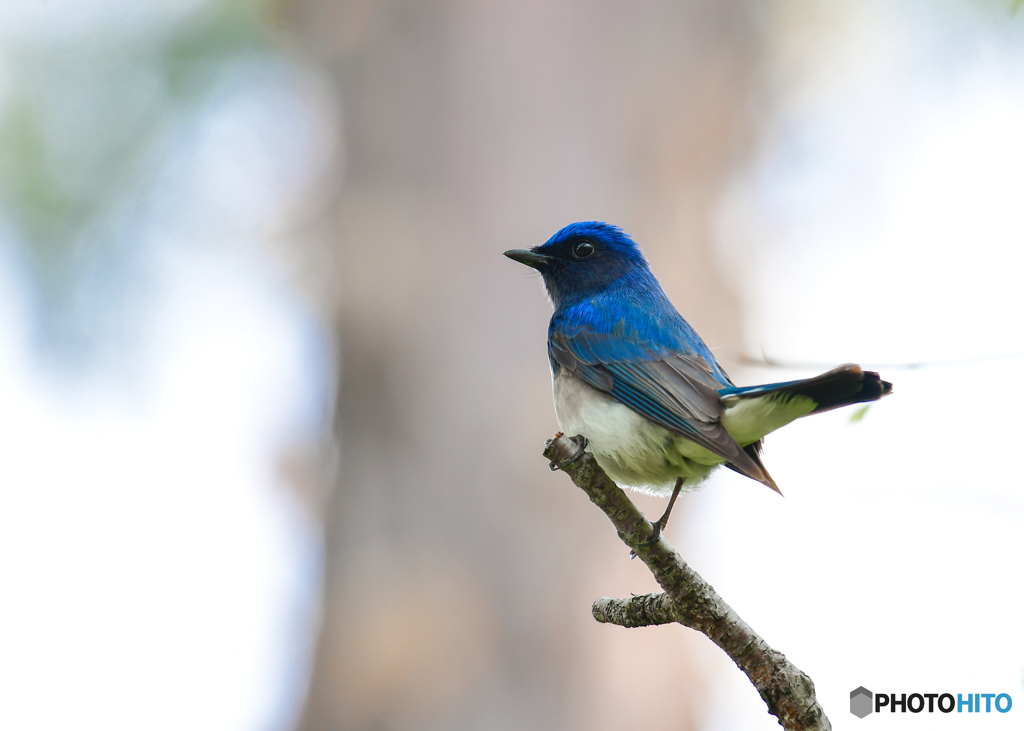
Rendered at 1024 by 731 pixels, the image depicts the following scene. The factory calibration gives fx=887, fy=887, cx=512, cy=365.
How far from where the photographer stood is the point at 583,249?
13.9ft

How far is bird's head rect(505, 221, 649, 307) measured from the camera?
4.19 meters

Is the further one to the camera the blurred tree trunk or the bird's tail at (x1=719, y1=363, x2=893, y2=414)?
the blurred tree trunk

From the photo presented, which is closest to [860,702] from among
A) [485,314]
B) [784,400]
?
[784,400]

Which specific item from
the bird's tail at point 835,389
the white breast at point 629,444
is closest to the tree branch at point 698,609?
the bird's tail at point 835,389

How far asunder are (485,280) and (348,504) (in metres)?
1.96

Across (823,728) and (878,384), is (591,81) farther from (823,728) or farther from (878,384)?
(823,728)

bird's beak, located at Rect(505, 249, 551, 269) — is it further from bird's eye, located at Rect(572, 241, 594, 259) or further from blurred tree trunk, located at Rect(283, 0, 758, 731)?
blurred tree trunk, located at Rect(283, 0, 758, 731)

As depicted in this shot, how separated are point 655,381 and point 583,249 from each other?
1.01 meters

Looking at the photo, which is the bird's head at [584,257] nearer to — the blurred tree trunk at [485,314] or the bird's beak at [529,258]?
the bird's beak at [529,258]

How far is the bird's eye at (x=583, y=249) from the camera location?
13.8ft

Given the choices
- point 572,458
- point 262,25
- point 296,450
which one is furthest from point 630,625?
point 262,25

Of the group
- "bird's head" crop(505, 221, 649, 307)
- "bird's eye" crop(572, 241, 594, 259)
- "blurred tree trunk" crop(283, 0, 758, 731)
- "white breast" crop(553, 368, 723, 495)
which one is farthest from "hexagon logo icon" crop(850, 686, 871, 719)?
"blurred tree trunk" crop(283, 0, 758, 731)

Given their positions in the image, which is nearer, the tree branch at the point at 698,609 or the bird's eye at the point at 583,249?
the tree branch at the point at 698,609

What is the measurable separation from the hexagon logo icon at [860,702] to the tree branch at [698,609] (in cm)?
127
